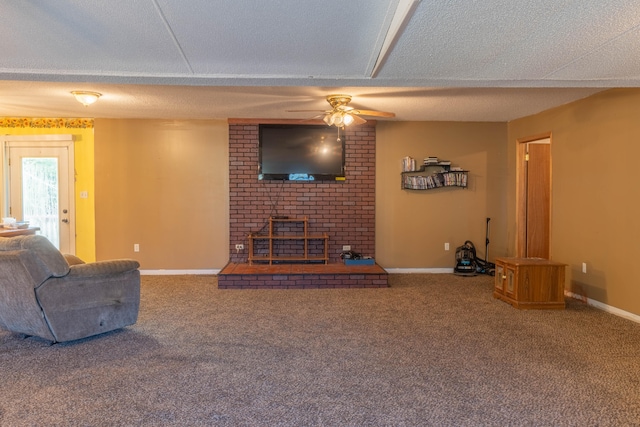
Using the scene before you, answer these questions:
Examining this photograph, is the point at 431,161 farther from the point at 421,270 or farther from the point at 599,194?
the point at 599,194

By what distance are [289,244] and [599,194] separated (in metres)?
3.93

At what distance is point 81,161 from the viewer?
20.4ft

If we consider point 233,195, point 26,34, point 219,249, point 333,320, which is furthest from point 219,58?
point 219,249

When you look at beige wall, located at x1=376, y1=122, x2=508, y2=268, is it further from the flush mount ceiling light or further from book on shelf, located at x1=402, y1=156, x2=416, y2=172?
the flush mount ceiling light

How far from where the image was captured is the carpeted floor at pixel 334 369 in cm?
220

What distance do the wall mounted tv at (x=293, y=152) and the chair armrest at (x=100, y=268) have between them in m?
2.86

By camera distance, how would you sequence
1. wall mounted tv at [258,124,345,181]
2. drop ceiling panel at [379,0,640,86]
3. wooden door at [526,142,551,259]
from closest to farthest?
drop ceiling panel at [379,0,640,86]
wooden door at [526,142,551,259]
wall mounted tv at [258,124,345,181]

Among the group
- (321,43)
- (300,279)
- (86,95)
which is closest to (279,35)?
(321,43)

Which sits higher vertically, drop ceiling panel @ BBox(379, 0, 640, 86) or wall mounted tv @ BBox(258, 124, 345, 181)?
drop ceiling panel @ BBox(379, 0, 640, 86)

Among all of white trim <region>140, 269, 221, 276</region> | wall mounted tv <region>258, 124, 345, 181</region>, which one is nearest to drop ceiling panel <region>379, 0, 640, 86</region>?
wall mounted tv <region>258, 124, 345, 181</region>

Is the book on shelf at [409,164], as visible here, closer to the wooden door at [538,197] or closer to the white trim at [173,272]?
the wooden door at [538,197]

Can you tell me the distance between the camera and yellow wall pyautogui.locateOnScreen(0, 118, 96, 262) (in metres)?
6.14

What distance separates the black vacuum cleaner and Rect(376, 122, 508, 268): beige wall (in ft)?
0.36

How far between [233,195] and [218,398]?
4.02 meters
